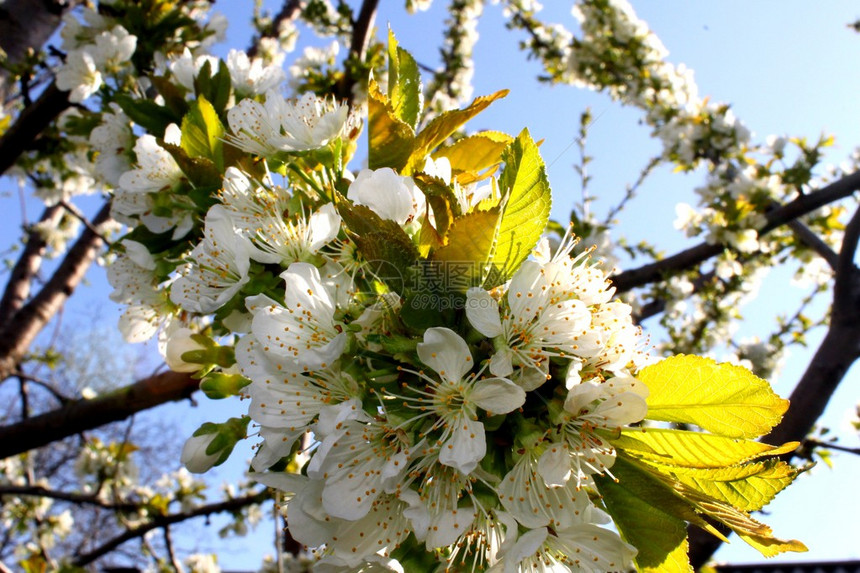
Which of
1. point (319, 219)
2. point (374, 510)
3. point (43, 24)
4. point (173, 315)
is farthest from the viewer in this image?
point (43, 24)

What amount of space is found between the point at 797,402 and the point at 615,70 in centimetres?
497

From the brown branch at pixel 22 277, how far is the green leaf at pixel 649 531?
4198 mm

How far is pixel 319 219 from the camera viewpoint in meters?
1.04

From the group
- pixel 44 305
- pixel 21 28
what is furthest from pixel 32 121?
pixel 44 305

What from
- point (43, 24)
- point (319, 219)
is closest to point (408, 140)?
point (319, 219)

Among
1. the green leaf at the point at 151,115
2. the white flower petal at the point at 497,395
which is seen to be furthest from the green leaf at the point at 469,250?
the green leaf at the point at 151,115

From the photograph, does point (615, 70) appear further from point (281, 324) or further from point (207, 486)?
point (281, 324)

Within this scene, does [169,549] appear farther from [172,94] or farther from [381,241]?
[381,241]

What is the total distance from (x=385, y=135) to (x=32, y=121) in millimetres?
2649

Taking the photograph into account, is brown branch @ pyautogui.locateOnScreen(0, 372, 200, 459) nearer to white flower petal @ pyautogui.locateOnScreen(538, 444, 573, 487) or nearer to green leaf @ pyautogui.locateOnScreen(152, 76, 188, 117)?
green leaf @ pyautogui.locateOnScreen(152, 76, 188, 117)

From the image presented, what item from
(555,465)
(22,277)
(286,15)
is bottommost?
(555,465)

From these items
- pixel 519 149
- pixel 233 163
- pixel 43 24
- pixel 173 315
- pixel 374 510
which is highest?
pixel 43 24

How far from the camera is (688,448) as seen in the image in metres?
0.86

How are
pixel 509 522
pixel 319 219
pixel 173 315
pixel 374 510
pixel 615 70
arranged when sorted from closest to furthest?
pixel 509 522, pixel 374 510, pixel 319 219, pixel 173 315, pixel 615 70
